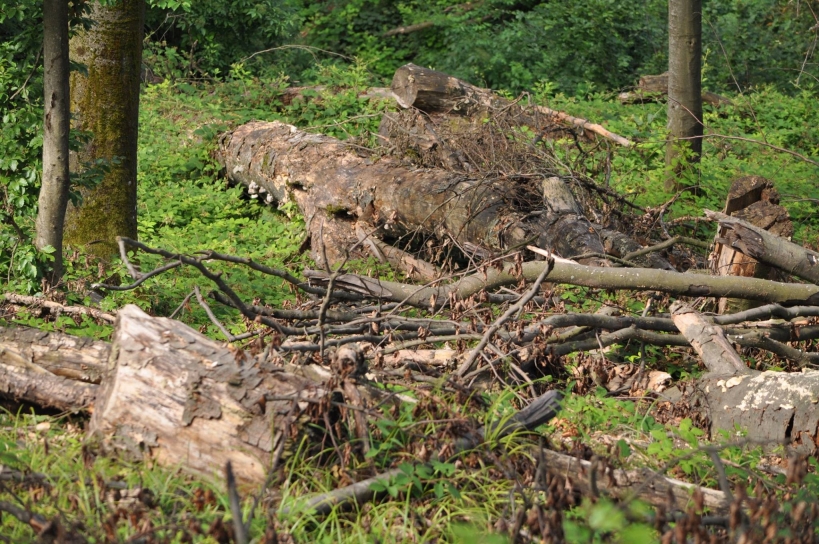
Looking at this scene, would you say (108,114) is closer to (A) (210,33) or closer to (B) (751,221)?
(B) (751,221)

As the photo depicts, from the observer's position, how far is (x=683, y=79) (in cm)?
924

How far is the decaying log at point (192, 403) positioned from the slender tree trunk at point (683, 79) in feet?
21.4

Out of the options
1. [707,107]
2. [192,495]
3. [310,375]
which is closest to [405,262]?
[310,375]

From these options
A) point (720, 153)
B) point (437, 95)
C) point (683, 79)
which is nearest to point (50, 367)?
Answer: point (437, 95)

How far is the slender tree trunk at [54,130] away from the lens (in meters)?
5.65

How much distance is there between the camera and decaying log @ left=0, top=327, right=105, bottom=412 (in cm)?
386

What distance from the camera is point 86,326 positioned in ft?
18.1

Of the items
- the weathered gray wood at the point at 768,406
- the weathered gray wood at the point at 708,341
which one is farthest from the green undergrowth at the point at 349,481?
the weathered gray wood at the point at 708,341

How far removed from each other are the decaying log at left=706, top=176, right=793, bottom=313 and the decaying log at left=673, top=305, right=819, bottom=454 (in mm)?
1077

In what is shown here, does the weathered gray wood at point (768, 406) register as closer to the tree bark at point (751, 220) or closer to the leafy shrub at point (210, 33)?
the tree bark at point (751, 220)

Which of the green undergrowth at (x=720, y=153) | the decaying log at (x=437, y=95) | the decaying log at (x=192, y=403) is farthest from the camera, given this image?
the decaying log at (x=437, y=95)

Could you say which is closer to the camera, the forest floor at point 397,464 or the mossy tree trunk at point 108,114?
the forest floor at point 397,464

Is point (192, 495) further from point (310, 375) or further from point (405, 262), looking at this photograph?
point (405, 262)

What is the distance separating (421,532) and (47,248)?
3.99m
